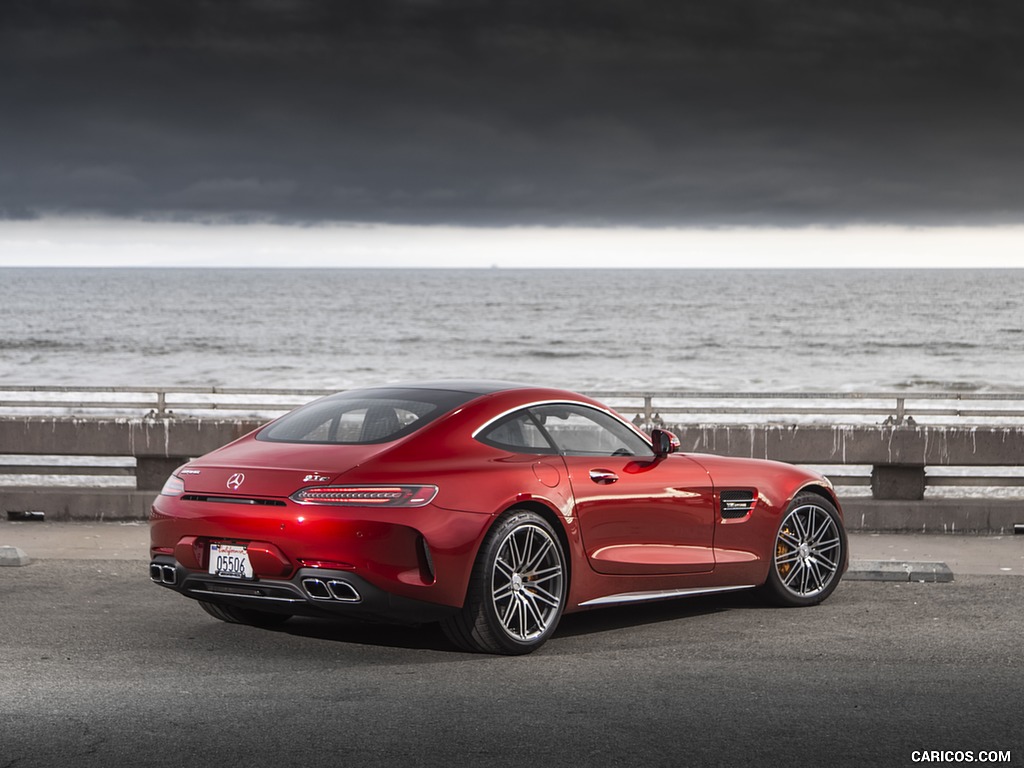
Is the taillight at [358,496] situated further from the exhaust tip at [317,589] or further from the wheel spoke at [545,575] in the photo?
the wheel spoke at [545,575]

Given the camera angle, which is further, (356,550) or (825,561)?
(825,561)

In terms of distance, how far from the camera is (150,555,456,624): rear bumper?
6.63 m

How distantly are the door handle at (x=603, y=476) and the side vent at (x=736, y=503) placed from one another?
0.95m

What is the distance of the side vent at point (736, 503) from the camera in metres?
8.38

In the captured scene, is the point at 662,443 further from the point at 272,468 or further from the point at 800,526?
the point at 272,468

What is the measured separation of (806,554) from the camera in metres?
8.84

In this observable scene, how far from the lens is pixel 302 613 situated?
22.7ft

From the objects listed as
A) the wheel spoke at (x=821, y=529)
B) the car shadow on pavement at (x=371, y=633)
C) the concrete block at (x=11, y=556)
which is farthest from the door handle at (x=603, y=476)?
the concrete block at (x=11, y=556)

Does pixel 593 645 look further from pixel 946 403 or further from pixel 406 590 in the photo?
pixel 946 403

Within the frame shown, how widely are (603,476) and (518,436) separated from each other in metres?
0.56

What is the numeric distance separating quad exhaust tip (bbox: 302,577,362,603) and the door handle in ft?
5.39

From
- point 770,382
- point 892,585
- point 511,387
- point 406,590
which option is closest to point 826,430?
point 892,585

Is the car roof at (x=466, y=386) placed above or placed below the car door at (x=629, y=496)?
above

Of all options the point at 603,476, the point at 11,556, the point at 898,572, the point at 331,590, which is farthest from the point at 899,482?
the point at 11,556
